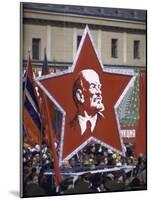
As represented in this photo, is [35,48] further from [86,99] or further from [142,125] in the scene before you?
[142,125]

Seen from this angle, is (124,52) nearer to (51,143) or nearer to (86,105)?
(86,105)

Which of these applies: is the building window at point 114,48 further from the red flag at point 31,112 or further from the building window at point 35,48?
the red flag at point 31,112

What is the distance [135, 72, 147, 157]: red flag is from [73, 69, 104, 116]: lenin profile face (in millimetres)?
566

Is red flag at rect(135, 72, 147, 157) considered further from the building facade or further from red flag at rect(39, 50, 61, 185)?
red flag at rect(39, 50, 61, 185)

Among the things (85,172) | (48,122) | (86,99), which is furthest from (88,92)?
(85,172)

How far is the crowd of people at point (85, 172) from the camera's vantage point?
698cm

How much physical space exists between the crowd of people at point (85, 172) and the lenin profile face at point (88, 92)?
1.56 feet

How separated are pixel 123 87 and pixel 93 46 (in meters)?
0.67

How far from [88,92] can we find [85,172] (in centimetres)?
100

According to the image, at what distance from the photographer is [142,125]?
24.9ft

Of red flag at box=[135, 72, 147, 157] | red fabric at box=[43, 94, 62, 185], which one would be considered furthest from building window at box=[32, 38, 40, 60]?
red flag at box=[135, 72, 147, 157]

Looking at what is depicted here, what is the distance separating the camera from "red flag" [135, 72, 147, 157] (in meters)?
7.55

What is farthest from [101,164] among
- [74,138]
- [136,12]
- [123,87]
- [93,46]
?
[136,12]

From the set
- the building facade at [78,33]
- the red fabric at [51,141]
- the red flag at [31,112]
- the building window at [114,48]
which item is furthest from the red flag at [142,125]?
the red flag at [31,112]
